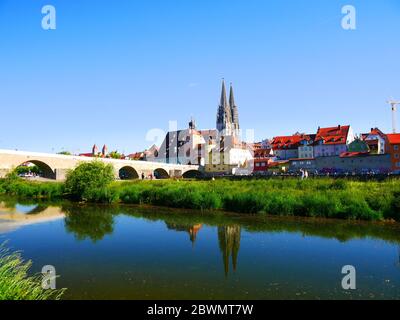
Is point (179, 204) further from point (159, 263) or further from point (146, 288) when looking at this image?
point (146, 288)

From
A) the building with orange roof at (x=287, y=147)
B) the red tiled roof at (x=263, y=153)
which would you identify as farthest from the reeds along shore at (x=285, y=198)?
the red tiled roof at (x=263, y=153)

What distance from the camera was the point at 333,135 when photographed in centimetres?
7062

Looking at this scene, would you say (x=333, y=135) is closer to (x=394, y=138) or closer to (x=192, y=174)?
(x=394, y=138)

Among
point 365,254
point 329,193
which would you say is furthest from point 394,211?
point 365,254

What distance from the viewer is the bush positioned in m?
29.3

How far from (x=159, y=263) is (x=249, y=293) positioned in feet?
11.5

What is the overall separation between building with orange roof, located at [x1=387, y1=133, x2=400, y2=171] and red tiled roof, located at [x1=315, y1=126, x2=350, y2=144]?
1905 centimetres

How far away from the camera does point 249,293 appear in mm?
8344

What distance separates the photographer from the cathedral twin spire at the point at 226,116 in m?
96.5

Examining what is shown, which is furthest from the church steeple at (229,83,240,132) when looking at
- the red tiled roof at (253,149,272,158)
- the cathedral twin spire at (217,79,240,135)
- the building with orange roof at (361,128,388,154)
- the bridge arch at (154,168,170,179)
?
the building with orange roof at (361,128,388,154)

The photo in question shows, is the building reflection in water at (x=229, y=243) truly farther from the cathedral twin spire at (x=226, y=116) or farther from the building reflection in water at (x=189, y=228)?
the cathedral twin spire at (x=226, y=116)

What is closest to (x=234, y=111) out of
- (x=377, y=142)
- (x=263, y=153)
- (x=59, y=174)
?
(x=263, y=153)

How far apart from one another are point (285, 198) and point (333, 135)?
5468cm

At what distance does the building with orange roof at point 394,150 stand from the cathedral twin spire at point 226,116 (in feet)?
169
